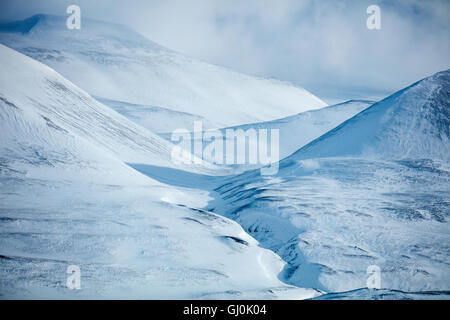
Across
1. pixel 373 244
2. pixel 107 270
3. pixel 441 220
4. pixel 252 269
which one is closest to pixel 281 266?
pixel 252 269

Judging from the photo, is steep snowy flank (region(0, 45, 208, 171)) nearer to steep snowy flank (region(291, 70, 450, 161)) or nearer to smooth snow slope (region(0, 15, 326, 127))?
steep snowy flank (region(291, 70, 450, 161))

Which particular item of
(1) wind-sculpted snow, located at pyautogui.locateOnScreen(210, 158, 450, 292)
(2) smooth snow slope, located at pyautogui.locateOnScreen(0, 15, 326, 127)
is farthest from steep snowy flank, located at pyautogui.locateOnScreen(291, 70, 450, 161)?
(2) smooth snow slope, located at pyautogui.locateOnScreen(0, 15, 326, 127)

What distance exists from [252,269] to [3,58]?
3974 centimetres

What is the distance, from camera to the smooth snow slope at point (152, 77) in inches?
5433

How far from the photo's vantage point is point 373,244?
80.1 feet

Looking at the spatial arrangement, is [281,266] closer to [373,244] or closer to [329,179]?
[373,244]

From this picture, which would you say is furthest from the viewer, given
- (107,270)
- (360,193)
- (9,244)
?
(360,193)

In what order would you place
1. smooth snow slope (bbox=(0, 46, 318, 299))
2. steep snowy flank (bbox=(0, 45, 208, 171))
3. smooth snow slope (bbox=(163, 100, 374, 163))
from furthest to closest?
smooth snow slope (bbox=(163, 100, 374, 163)), steep snowy flank (bbox=(0, 45, 208, 171)), smooth snow slope (bbox=(0, 46, 318, 299))

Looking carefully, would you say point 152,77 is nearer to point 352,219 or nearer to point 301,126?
point 301,126

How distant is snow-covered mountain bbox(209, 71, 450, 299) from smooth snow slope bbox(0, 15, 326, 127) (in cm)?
8307

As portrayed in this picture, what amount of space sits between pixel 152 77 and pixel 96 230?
139 meters

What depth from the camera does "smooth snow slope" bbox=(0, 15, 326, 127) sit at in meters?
138

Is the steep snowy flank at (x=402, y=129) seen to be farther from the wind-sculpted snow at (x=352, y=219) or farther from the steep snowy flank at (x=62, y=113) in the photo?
the steep snowy flank at (x=62, y=113)

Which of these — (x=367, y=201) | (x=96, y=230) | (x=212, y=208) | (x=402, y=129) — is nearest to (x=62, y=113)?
→ (x=212, y=208)
